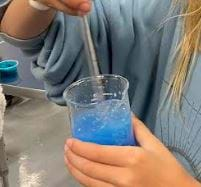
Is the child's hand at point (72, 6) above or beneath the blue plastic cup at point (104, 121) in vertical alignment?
above

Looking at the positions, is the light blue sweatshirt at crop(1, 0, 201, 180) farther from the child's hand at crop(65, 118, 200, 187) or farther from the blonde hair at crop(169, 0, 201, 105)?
the child's hand at crop(65, 118, 200, 187)

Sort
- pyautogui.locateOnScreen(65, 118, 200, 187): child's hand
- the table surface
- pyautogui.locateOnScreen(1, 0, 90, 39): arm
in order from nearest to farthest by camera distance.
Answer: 1. pyautogui.locateOnScreen(65, 118, 200, 187): child's hand
2. pyautogui.locateOnScreen(1, 0, 90, 39): arm
3. the table surface

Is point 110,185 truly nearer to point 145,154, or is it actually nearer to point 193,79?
point 145,154

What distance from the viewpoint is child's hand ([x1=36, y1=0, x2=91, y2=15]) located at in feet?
2.22

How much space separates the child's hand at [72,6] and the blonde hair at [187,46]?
0.18 m

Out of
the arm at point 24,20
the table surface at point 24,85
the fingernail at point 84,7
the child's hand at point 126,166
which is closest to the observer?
the child's hand at point 126,166

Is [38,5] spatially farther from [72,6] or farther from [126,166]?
[126,166]

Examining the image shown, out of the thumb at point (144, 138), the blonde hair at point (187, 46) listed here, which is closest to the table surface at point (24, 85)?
the blonde hair at point (187, 46)

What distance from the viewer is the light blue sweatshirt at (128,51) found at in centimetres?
82

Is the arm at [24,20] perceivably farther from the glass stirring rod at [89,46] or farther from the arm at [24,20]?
the glass stirring rod at [89,46]

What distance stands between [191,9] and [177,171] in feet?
0.99

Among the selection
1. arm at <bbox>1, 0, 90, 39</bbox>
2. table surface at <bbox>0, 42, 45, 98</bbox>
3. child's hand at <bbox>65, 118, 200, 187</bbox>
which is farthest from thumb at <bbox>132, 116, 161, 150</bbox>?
table surface at <bbox>0, 42, 45, 98</bbox>

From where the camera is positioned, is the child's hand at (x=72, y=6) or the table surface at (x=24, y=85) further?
the table surface at (x=24, y=85)

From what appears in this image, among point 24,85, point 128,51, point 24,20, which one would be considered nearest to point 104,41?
point 128,51
